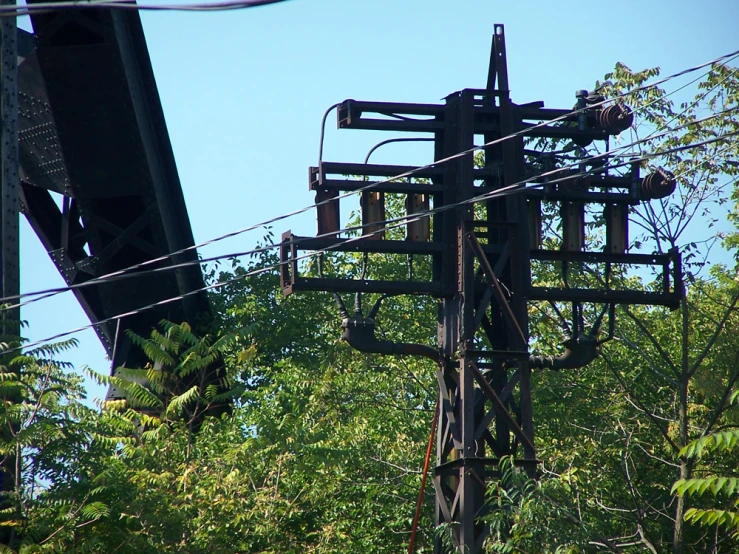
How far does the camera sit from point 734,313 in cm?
2380

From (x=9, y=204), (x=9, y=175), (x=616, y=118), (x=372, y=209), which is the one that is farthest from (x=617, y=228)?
(x=9, y=175)

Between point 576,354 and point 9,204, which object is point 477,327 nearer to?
point 576,354

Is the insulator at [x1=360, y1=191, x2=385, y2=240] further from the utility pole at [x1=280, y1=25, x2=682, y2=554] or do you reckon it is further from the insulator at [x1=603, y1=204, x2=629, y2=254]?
the insulator at [x1=603, y1=204, x2=629, y2=254]

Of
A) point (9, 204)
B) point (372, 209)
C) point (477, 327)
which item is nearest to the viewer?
point (477, 327)

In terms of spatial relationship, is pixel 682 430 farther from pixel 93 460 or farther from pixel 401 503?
pixel 93 460

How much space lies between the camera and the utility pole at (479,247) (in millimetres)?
12734

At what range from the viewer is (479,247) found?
12836 mm

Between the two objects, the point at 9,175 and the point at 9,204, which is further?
the point at 9,175

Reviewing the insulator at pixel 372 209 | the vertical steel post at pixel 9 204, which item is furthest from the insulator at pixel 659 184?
the vertical steel post at pixel 9 204

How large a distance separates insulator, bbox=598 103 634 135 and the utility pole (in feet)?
0.05

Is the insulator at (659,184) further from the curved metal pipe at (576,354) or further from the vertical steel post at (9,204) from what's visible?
the vertical steel post at (9,204)

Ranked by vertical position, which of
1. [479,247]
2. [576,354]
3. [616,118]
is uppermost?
[616,118]

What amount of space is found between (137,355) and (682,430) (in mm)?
9209

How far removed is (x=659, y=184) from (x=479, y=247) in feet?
8.36
